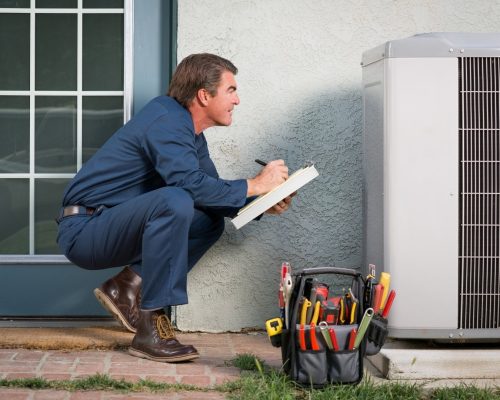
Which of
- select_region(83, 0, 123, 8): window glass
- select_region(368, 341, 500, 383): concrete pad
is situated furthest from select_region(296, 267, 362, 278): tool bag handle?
select_region(83, 0, 123, 8): window glass

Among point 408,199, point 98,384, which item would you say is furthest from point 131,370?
point 408,199

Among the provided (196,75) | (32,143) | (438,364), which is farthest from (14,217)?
(438,364)

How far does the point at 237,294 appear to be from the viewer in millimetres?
4898

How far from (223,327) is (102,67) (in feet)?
4.82

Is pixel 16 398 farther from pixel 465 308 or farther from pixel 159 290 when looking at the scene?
pixel 465 308

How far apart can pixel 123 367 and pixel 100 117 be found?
1.49 metres

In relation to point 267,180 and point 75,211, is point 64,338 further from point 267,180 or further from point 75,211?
point 267,180

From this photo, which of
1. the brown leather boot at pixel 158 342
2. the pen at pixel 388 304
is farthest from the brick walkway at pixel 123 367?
the pen at pixel 388 304

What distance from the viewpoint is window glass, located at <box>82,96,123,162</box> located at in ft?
16.4

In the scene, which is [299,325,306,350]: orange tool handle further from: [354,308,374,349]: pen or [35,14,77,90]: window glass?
[35,14,77,90]: window glass

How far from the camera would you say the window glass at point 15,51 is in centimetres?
495

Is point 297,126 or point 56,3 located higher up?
point 56,3

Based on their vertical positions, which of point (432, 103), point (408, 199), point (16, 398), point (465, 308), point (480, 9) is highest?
point (480, 9)

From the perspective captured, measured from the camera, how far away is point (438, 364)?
4.07 metres
